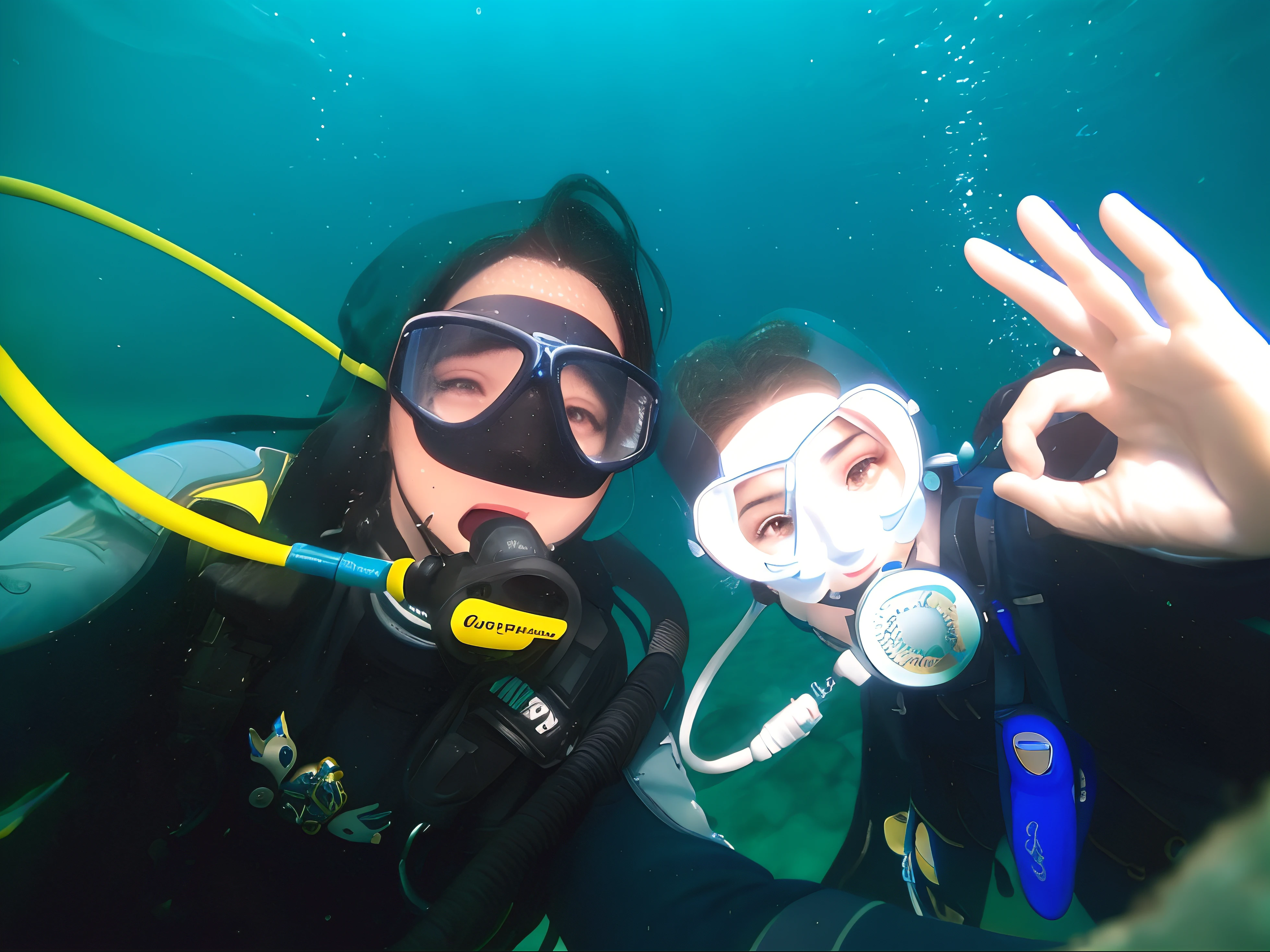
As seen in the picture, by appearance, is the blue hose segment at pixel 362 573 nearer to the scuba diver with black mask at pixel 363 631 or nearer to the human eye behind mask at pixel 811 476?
the scuba diver with black mask at pixel 363 631

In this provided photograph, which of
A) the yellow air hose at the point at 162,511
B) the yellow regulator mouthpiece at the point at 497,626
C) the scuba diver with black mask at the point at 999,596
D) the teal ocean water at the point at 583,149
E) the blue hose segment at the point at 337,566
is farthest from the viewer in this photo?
the teal ocean water at the point at 583,149

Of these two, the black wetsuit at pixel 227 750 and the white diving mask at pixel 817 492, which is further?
the white diving mask at pixel 817 492

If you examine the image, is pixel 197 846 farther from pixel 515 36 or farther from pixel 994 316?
pixel 994 316

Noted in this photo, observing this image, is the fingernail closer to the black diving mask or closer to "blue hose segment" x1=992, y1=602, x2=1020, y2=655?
"blue hose segment" x1=992, y1=602, x2=1020, y2=655

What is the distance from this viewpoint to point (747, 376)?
2.23 metres

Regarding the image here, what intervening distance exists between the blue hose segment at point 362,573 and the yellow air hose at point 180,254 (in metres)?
1.00

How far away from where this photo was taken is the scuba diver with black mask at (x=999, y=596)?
105cm

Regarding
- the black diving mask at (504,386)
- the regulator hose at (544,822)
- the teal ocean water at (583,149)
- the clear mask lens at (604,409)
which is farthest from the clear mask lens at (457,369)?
the regulator hose at (544,822)

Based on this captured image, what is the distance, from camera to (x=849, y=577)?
6.17 feet

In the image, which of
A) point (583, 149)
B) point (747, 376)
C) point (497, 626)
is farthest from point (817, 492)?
point (583, 149)

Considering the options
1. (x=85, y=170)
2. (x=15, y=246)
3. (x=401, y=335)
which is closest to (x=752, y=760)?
(x=401, y=335)

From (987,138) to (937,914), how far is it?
784 inches

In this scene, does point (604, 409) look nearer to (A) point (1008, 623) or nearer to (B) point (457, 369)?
(B) point (457, 369)

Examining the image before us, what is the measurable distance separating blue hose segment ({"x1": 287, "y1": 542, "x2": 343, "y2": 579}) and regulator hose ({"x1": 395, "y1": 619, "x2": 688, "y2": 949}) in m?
0.87
